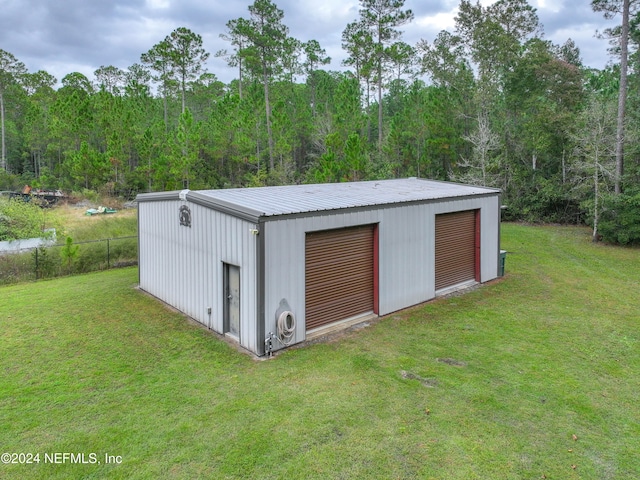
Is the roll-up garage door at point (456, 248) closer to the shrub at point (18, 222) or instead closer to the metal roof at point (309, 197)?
the metal roof at point (309, 197)

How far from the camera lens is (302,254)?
6.48m

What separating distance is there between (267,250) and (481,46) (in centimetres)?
2304

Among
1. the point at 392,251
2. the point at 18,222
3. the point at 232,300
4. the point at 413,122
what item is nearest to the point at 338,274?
the point at 392,251

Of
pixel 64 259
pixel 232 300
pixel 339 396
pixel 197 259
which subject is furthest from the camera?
pixel 64 259

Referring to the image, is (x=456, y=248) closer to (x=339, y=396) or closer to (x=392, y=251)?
(x=392, y=251)

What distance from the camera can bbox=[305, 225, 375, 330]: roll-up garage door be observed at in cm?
680

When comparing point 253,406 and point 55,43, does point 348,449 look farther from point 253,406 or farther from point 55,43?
point 55,43

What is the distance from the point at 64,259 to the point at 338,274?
9019mm

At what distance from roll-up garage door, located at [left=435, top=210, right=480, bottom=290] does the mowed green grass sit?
1.24 metres

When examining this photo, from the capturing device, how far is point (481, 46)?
2345cm

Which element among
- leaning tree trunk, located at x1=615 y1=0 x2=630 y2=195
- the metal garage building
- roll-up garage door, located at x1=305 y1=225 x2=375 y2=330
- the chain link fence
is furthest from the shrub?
leaning tree trunk, located at x1=615 y1=0 x2=630 y2=195

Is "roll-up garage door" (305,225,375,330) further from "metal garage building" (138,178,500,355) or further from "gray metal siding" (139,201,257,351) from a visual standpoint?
"gray metal siding" (139,201,257,351)

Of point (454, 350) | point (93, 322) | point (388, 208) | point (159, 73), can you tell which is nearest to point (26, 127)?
point (159, 73)

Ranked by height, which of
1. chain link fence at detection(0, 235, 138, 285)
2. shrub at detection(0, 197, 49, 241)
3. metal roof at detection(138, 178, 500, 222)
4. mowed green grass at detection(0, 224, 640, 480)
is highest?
metal roof at detection(138, 178, 500, 222)
